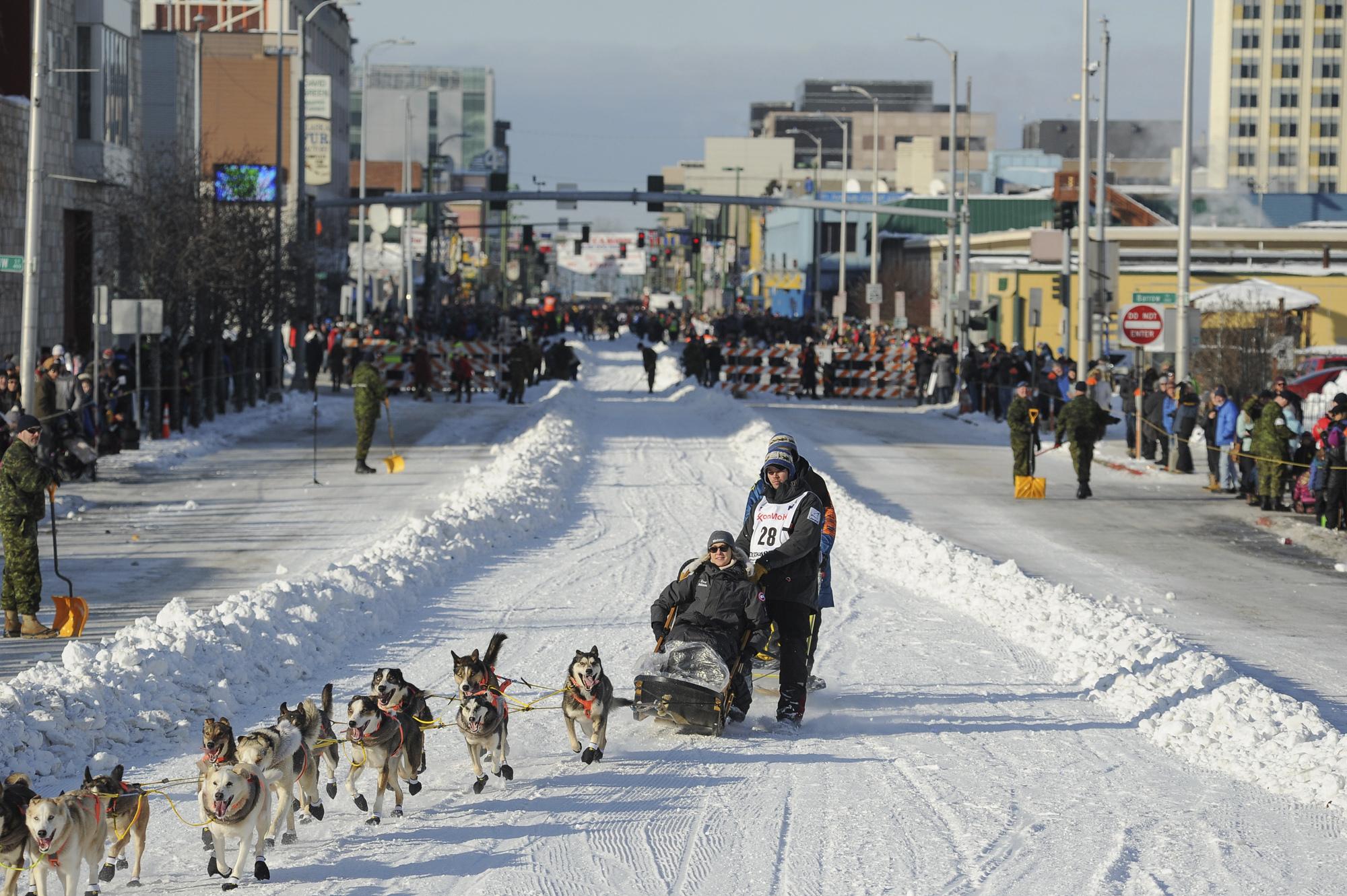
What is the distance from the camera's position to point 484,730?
8562mm

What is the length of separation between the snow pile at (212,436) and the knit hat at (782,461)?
17.5m

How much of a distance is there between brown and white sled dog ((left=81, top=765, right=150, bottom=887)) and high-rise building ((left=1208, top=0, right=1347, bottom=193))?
145356mm

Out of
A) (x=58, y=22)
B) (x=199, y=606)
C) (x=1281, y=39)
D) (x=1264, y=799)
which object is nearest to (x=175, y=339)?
(x=58, y=22)

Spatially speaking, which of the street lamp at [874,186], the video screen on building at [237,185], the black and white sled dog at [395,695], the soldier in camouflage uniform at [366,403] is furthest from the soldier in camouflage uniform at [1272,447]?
the street lamp at [874,186]

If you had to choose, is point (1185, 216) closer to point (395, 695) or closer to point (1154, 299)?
point (1154, 299)

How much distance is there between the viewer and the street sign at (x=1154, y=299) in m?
30.2

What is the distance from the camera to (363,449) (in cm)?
2611

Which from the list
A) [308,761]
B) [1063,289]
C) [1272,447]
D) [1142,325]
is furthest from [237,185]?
[308,761]

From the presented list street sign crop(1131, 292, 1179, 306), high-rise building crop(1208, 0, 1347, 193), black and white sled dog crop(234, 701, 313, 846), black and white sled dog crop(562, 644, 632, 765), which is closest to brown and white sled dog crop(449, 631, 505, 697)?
black and white sled dog crop(562, 644, 632, 765)

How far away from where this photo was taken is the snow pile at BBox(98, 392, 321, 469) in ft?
87.4

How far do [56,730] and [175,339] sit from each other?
2269cm

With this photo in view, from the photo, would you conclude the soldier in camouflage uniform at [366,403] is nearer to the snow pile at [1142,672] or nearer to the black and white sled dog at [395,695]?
the snow pile at [1142,672]

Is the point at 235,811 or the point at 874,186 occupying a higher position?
the point at 874,186

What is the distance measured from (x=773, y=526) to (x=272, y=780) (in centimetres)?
367
